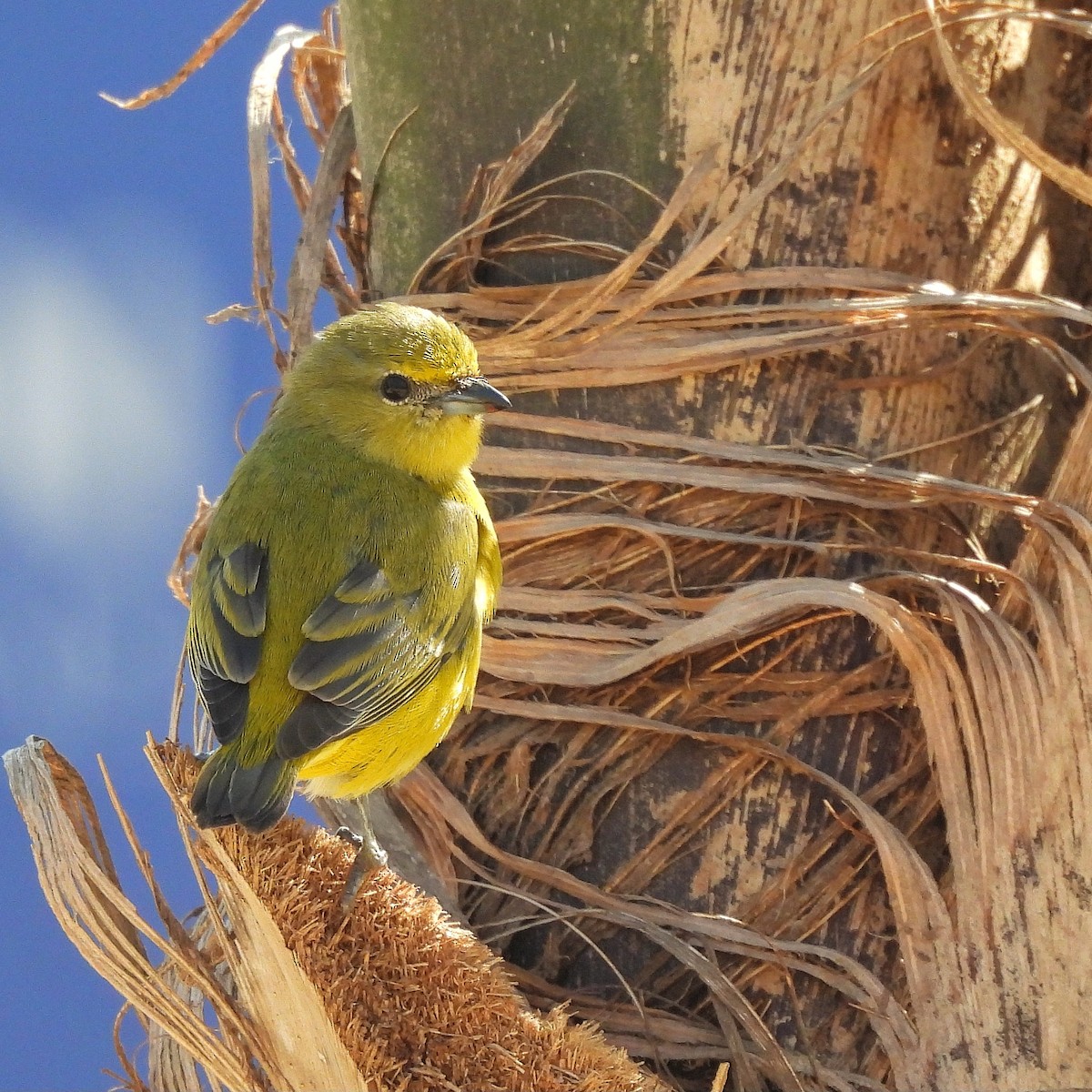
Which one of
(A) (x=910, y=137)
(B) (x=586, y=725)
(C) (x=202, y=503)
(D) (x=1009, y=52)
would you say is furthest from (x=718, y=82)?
(C) (x=202, y=503)

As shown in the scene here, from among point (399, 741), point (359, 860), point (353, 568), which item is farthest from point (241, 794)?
point (353, 568)

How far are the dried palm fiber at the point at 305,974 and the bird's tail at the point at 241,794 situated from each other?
0.11 feet

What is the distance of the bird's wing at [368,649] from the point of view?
→ 2.02 metres

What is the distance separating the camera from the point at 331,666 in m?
2.07

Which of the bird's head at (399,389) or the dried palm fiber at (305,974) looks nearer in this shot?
the dried palm fiber at (305,974)

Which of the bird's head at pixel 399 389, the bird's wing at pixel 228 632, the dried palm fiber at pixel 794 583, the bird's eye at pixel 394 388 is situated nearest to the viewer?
the dried palm fiber at pixel 794 583

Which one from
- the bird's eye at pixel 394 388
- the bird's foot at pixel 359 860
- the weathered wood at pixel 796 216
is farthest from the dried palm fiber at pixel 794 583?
the bird's eye at pixel 394 388

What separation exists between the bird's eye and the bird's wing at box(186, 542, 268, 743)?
377 mm

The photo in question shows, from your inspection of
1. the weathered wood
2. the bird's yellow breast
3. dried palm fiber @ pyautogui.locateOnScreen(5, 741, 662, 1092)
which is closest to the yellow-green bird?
the bird's yellow breast

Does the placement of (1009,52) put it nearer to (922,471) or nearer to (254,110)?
(922,471)

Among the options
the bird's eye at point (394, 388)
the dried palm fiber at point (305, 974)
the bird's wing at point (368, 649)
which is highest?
the bird's eye at point (394, 388)

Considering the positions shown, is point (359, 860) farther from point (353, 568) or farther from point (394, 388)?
point (394, 388)

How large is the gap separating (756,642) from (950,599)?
0.28 metres

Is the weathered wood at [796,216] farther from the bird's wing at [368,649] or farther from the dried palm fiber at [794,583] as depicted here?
the bird's wing at [368,649]
